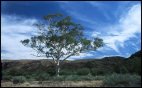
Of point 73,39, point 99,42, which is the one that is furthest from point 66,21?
point 99,42

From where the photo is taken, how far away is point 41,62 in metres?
75.7

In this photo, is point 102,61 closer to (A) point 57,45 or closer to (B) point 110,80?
(A) point 57,45

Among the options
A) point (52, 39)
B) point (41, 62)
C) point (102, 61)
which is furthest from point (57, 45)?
point (41, 62)

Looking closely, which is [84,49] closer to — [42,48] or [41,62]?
[42,48]

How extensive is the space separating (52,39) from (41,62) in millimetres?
31040

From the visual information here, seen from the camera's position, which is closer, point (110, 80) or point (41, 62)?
point (110, 80)

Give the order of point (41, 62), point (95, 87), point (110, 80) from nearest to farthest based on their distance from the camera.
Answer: point (95, 87) < point (110, 80) < point (41, 62)

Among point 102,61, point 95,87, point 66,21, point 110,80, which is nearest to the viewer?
point 95,87

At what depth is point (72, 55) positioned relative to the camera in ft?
154

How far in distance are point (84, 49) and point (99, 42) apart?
2.19 metres

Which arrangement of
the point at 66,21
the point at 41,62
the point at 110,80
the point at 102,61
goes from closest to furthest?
the point at 110,80, the point at 66,21, the point at 102,61, the point at 41,62

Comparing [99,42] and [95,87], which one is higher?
[99,42]

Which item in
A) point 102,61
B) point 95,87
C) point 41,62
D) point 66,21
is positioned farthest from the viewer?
point 41,62

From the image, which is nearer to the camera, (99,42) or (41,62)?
(99,42)
